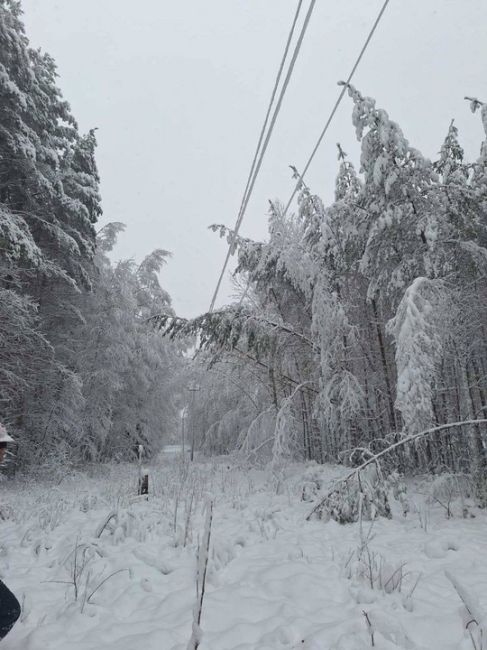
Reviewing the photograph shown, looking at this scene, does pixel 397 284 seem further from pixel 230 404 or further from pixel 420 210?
pixel 230 404

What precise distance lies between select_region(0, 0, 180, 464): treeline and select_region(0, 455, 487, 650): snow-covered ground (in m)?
5.33

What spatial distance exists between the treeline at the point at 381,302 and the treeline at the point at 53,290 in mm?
3947

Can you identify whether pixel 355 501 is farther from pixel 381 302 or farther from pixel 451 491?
pixel 381 302

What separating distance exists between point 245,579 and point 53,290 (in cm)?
1174

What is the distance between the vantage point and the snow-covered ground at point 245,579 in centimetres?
272

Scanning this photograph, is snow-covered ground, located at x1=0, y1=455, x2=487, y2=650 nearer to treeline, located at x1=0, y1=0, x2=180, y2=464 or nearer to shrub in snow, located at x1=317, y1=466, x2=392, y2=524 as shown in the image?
shrub in snow, located at x1=317, y1=466, x2=392, y2=524

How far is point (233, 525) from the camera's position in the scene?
231 inches

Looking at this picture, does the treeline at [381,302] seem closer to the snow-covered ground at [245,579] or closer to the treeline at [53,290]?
the snow-covered ground at [245,579]

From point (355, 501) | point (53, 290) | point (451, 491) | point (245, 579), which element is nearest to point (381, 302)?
point (451, 491)

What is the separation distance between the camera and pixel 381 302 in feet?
30.6

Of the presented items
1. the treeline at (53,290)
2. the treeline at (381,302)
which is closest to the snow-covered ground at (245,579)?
the treeline at (381,302)

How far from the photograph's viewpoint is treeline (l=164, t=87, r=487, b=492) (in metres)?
6.45

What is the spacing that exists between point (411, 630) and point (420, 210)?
7239 mm

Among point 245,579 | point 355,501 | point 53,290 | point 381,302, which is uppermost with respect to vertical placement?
point 53,290
